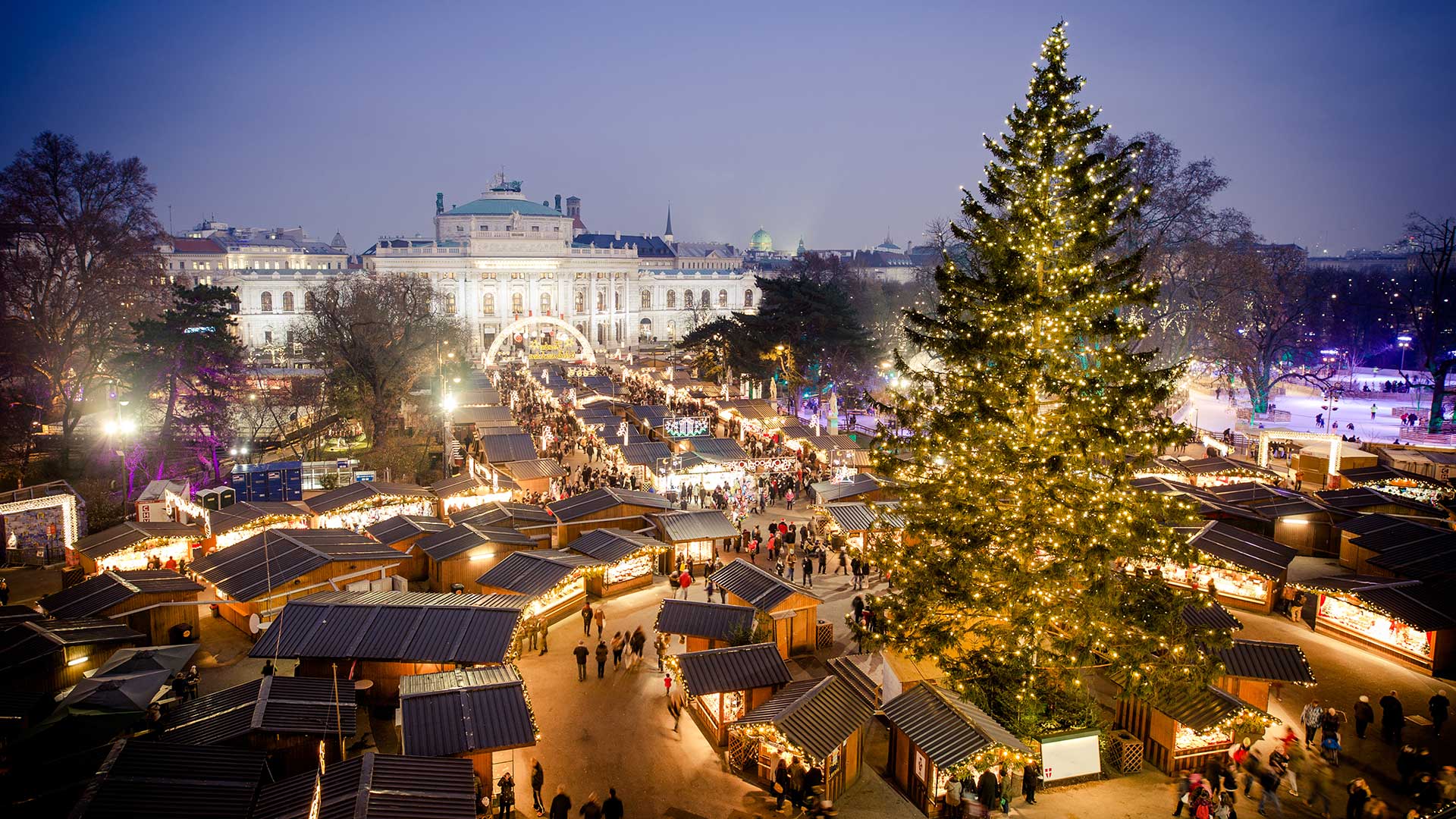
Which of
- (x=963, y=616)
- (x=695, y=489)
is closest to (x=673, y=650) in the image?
(x=963, y=616)

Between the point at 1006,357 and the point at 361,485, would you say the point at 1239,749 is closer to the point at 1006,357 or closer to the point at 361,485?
the point at 1006,357

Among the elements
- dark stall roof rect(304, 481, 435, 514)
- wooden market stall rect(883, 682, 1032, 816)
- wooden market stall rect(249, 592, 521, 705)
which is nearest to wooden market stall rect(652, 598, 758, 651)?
wooden market stall rect(249, 592, 521, 705)

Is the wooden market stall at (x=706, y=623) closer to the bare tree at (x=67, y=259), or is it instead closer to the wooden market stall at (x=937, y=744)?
the wooden market stall at (x=937, y=744)

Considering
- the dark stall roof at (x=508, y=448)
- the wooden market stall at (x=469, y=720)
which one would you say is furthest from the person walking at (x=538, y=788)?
the dark stall roof at (x=508, y=448)

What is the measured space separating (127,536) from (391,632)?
348 inches

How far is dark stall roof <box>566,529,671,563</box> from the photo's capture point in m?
15.8

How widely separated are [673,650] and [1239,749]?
25.9 feet

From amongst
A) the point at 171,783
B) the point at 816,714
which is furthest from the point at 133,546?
the point at 816,714

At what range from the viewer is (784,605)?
1284cm

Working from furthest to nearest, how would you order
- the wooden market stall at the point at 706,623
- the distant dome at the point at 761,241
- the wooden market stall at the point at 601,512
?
the distant dome at the point at 761,241 < the wooden market stall at the point at 601,512 < the wooden market stall at the point at 706,623

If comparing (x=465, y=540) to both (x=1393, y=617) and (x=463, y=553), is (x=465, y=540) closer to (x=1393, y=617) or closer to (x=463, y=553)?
(x=463, y=553)

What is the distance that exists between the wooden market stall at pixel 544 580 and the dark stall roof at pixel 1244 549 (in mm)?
11089

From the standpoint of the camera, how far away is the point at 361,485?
2003cm

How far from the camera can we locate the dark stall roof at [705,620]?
474 inches
